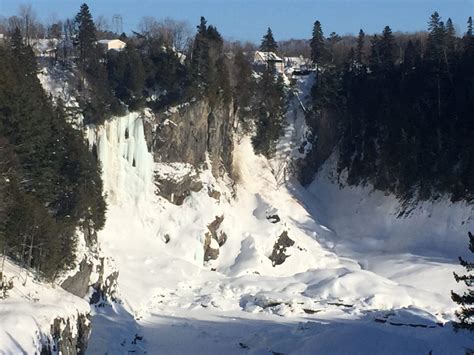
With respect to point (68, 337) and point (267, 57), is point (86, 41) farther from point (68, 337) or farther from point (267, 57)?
point (68, 337)

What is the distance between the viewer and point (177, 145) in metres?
41.0

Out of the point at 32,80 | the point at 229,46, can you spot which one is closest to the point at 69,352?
the point at 32,80

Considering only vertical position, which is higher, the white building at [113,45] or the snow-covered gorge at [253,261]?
the white building at [113,45]

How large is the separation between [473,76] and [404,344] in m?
24.7

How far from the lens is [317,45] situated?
173 ft

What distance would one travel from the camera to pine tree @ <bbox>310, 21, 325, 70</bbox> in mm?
51625

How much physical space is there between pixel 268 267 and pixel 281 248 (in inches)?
66.7

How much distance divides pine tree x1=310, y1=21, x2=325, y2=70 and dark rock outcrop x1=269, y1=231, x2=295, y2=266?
17.4 meters

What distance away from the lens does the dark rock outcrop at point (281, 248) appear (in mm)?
38125

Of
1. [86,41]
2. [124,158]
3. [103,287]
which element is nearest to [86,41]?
[86,41]

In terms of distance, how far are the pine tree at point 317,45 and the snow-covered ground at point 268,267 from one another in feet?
16.7

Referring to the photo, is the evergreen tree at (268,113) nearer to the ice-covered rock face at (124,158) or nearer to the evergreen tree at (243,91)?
the evergreen tree at (243,91)

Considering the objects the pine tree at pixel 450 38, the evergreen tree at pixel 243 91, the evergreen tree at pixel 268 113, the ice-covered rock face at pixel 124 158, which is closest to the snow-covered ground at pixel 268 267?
the ice-covered rock face at pixel 124 158

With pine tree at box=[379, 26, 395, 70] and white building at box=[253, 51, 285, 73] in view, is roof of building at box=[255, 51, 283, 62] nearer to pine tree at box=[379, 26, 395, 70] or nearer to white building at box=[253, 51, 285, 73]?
white building at box=[253, 51, 285, 73]
